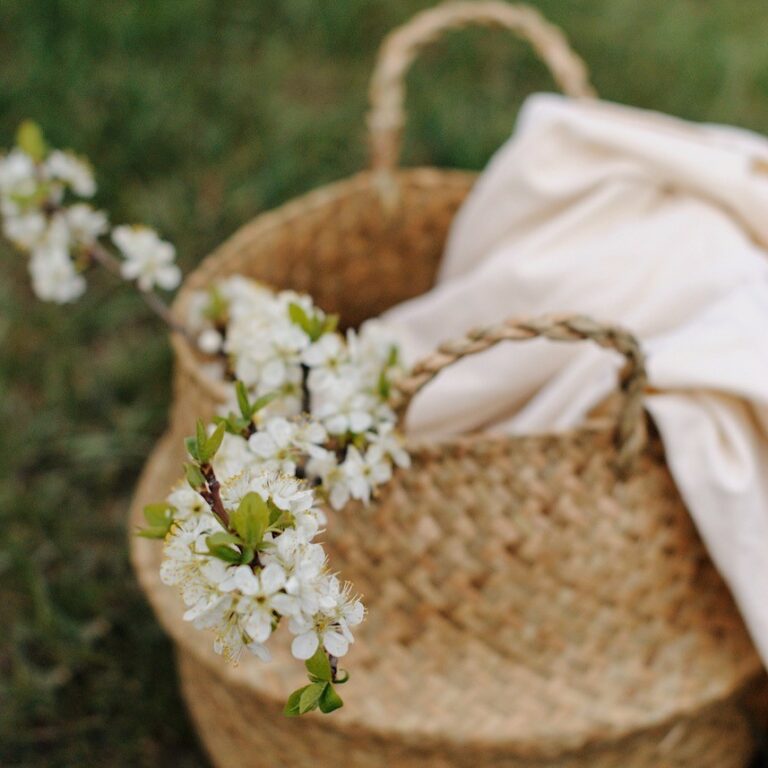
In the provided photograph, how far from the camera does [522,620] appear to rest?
829mm

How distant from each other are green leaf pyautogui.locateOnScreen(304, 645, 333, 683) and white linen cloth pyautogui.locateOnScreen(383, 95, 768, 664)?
37cm

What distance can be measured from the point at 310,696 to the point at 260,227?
Answer: 77cm

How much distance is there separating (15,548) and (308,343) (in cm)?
66

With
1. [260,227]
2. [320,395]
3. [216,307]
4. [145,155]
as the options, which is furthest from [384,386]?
[145,155]

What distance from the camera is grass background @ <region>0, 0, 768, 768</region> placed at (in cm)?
109

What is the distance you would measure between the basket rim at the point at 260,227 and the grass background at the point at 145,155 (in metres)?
0.24

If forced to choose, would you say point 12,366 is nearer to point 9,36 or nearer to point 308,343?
point 9,36

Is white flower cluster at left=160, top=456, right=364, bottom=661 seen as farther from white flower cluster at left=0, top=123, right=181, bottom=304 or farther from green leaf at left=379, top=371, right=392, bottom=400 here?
white flower cluster at left=0, top=123, right=181, bottom=304

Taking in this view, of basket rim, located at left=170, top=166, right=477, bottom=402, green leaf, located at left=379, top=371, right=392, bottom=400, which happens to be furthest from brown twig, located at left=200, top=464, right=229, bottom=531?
basket rim, located at left=170, top=166, right=477, bottom=402

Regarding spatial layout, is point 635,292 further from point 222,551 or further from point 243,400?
point 222,551

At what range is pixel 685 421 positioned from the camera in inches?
32.3

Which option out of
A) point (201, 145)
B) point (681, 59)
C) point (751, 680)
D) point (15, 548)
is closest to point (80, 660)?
point (15, 548)

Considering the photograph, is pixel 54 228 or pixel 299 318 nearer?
pixel 299 318

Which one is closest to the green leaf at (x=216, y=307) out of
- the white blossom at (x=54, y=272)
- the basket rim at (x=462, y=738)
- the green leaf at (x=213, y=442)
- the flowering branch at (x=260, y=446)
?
the flowering branch at (x=260, y=446)
